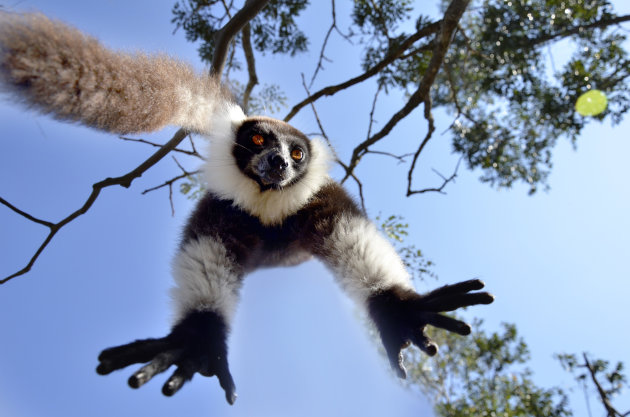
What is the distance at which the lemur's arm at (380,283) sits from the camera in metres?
2.25

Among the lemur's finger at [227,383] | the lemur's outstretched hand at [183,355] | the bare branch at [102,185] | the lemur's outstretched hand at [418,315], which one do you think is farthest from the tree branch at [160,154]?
the lemur's outstretched hand at [418,315]

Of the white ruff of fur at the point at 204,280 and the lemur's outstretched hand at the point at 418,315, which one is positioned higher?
the white ruff of fur at the point at 204,280

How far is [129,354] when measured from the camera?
2119 mm

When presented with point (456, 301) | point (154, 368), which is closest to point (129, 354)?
point (154, 368)

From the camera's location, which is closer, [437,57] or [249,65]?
[437,57]

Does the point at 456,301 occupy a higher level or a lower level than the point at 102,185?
lower

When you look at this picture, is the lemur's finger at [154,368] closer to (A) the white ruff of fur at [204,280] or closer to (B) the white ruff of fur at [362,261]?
(A) the white ruff of fur at [204,280]

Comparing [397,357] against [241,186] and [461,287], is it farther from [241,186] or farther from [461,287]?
[241,186]

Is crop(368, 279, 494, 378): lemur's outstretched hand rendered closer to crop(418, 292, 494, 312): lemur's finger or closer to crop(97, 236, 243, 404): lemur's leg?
crop(418, 292, 494, 312): lemur's finger

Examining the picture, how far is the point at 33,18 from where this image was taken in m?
1.72

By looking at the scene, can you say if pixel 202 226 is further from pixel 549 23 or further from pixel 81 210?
Answer: pixel 549 23

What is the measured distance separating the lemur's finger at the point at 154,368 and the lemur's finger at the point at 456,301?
136 centimetres

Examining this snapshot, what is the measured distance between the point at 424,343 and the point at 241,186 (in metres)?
1.75

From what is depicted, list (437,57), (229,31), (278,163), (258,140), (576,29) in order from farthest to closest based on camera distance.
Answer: (576,29)
(437,57)
(229,31)
(258,140)
(278,163)
